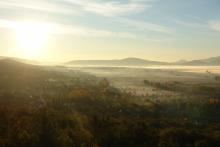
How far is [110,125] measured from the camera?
36.3 m

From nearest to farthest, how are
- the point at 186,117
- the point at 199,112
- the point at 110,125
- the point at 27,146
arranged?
the point at 27,146, the point at 110,125, the point at 186,117, the point at 199,112

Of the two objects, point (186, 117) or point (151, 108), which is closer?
point (186, 117)

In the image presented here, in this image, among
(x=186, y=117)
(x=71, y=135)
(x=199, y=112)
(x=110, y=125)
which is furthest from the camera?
(x=199, y=112)

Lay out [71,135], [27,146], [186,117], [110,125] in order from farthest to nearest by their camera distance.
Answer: [186,117], [110,125], [71,135], [27,146]

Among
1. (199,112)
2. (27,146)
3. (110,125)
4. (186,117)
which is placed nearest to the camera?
(27,146)

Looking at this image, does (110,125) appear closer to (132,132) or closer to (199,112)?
(132,132)

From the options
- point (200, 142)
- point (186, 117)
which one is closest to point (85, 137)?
point (200, 142)

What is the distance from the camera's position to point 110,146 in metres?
32.2

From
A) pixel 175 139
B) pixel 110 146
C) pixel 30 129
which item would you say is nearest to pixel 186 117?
pixel 175 139

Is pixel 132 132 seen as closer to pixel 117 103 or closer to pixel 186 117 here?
pixel 186 117

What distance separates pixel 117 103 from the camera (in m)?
52.4

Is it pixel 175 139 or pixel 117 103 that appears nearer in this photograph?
pixel 175 139

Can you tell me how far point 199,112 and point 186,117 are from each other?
16.4 feet

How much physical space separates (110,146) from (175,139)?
6.18m
